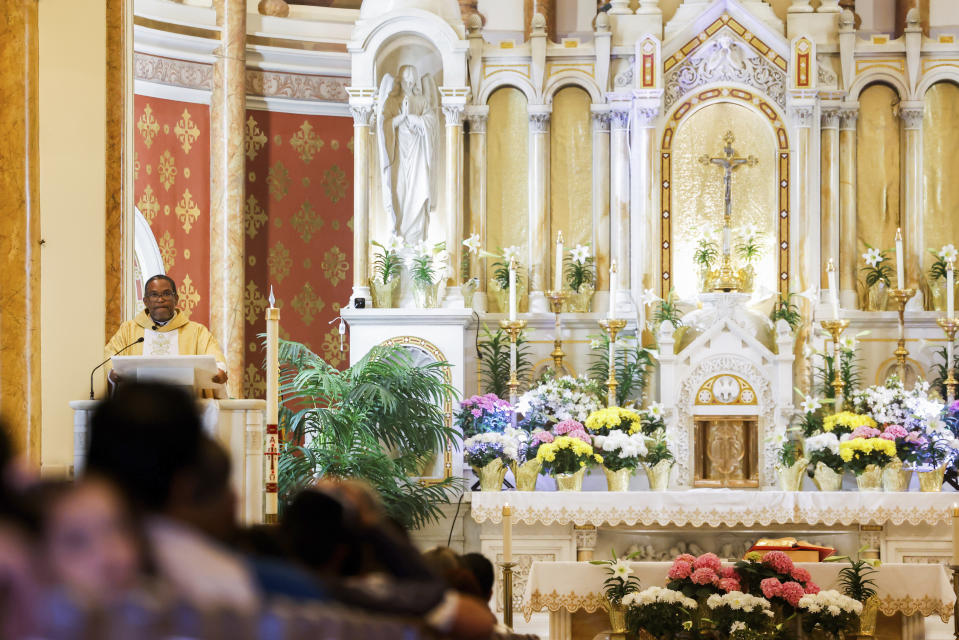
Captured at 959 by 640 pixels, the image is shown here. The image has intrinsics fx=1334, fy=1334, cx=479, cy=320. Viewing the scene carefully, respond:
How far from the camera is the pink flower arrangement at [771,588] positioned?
6285mm

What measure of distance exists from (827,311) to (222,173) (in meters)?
5.30

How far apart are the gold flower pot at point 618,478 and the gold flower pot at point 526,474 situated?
1.70ft

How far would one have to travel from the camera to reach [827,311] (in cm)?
1120

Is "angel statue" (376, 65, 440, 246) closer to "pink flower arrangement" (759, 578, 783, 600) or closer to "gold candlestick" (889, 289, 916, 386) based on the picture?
"gold candlestick" (889, 289, 916, 386)

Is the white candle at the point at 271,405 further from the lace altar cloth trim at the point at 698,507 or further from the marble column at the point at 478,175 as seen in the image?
the marble column at the point at 478,175

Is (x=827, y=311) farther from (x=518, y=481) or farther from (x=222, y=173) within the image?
(x=222, y=173)

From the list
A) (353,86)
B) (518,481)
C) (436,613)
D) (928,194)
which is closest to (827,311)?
(928,194)

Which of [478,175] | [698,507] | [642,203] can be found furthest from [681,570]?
[478,175]

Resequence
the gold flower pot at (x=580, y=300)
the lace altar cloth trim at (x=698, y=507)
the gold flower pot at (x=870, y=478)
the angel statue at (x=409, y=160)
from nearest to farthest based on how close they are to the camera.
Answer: the lace altar cloth trim at (x=698, y=507)
the gold flower pot at (x=870, y=478)
the angel statue at (x=409, y=160)
the gold flower pot at (x=580, y=300)

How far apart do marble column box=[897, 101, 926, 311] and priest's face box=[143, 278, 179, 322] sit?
7.07 meters

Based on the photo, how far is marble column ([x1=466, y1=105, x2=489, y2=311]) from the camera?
38.1 feet

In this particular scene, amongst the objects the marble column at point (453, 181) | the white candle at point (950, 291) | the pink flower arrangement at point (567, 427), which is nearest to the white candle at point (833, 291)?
the white candle at point (950, 291)

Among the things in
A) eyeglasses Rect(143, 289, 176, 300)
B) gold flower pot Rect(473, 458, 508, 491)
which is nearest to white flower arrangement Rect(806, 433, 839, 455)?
gold flower pot Rect(473, 458, 508, 491)

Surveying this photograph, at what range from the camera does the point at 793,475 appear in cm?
1007
